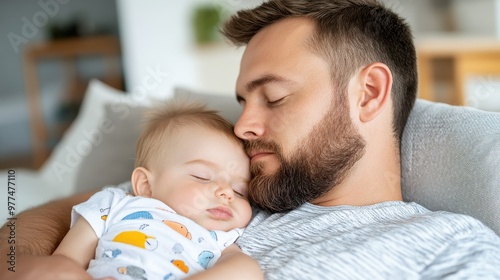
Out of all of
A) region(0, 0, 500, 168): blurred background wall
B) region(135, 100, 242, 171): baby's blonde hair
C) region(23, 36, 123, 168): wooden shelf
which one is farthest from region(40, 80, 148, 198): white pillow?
region(23, 36, 123, 168): wooden shelf

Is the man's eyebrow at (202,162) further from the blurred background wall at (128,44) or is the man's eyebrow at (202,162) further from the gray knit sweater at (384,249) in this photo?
the blurred background wall at (128,44)

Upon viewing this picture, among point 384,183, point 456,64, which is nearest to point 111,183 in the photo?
point 384,183

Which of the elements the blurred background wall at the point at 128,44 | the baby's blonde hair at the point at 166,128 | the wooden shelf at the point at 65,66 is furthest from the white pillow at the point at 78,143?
the wooden shelf at the point at 65,66

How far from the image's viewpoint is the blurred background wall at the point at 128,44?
221 inches

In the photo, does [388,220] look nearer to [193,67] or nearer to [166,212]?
[166,212]

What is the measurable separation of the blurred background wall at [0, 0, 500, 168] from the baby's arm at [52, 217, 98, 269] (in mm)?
4413

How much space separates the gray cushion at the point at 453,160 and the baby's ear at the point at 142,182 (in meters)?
0.64

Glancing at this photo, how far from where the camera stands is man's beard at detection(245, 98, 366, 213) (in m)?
1.38

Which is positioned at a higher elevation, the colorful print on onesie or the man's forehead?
the man's forehead

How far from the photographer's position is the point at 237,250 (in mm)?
1257

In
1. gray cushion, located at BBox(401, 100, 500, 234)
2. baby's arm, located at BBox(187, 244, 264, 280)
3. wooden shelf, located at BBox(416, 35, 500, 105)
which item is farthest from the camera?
wooden shelf, located at BBox(416, 35, 500, 105)

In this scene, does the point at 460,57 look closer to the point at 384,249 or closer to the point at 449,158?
the point at 449,158

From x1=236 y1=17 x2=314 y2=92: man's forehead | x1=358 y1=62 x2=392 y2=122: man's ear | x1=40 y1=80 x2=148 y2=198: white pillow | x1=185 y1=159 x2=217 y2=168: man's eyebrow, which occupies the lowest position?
x1=40 y1=80 x2=148 y2=198: white pillow

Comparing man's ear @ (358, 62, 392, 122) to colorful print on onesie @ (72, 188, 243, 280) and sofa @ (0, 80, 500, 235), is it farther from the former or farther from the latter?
colorful print on onesie @ (72, 188, 243, 280)
